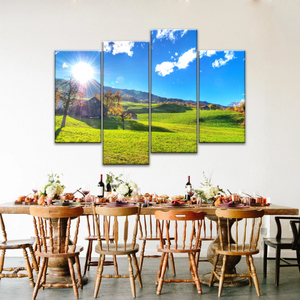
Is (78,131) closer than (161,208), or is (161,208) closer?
(161,208)

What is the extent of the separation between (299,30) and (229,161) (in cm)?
229

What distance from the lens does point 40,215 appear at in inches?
132

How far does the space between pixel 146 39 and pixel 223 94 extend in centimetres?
146

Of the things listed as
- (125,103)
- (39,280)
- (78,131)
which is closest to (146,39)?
(125,103)

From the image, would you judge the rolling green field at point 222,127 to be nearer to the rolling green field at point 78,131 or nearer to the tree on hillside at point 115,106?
the tree on hillside at point 115,106

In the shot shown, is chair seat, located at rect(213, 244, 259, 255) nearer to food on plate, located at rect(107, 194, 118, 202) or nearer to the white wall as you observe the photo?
food on plate, located at rect(107, 194, 118, 202)

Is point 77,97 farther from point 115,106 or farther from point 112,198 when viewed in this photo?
point 112,198

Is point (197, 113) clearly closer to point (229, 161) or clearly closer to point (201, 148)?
point (201, 148)

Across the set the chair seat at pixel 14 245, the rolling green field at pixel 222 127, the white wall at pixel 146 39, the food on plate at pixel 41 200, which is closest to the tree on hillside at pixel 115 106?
the white wall at pixel 146 39

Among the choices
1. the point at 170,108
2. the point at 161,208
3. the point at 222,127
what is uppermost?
the point at 170,108

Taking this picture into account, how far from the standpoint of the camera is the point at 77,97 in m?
5.41

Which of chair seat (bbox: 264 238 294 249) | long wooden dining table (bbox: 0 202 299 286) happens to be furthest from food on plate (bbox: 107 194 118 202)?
chair seat (bbox: 264 238 294 249)

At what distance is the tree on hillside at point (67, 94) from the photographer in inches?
213

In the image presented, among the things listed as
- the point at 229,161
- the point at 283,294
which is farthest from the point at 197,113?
the point at 283,294
